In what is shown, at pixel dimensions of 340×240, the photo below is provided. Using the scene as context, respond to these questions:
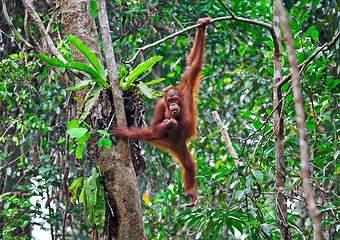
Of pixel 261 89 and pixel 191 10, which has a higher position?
pixel 191 10

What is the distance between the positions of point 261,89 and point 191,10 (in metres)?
1.62

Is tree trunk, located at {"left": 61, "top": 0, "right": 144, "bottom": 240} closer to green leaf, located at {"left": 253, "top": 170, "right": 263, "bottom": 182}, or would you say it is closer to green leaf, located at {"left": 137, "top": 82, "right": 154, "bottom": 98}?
green leaf, located at {"left": 137, "top": 82, "right": 154, "bottom": 98}

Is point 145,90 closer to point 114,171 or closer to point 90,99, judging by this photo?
point 90,99

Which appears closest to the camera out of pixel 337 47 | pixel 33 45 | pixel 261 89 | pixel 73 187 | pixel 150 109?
pixel 73 187

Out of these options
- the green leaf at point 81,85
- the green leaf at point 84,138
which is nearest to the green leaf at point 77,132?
the green leaf at point 84,138

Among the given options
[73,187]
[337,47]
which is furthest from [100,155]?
[337,47]

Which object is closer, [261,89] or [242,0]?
[261,89]

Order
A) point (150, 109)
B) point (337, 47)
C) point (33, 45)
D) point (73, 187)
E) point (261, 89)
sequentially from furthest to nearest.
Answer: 1. point (150, 109)
2. point (261, 89)
3. point (337, 47)
4. point (33, 45)
5. point (73, 187)

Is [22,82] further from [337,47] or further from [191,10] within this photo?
[337,47]

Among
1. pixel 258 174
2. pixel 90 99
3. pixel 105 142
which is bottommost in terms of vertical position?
pixel 258 174

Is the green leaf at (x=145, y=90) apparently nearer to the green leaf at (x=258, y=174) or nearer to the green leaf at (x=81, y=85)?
the green leaf at (x=81, y=85)

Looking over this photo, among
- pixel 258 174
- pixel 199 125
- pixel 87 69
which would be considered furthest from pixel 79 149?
pixel 199 125

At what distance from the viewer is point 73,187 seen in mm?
2955

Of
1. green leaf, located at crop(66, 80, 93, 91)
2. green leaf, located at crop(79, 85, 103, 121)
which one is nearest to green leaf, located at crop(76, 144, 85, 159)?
green leaf, located at crop(79, 85, 103, 121)
